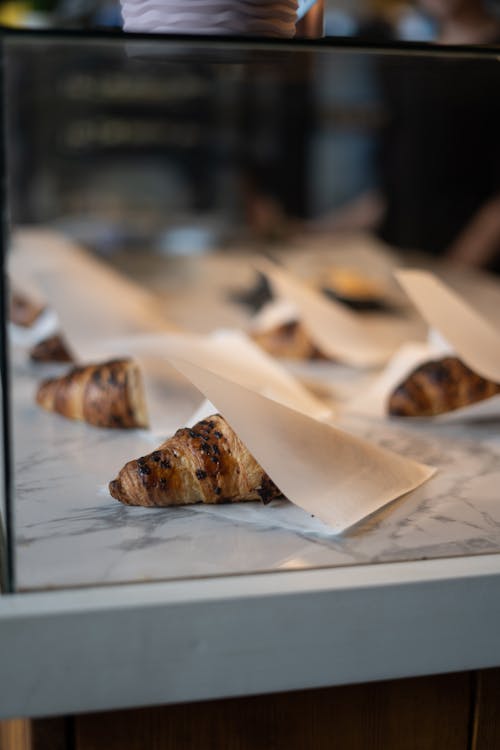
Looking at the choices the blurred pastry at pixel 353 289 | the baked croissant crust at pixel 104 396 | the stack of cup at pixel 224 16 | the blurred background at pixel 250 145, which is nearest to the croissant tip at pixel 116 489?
the baked croissant crust at pixel 104 396

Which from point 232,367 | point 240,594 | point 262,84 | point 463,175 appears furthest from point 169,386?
point 262,84

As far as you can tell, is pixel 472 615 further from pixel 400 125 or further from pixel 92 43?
pixel 400 125

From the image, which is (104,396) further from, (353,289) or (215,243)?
(215,243)

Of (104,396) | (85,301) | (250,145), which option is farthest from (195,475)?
(250,145)

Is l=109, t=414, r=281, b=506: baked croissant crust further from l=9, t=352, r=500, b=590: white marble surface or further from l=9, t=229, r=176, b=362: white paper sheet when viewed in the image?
l=9, t=229, r=176, b=362: white paper sheet

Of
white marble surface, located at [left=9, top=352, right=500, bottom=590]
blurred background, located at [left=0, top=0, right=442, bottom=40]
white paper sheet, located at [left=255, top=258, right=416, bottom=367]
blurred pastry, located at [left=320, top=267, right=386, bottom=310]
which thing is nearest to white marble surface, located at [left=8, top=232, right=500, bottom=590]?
white marble surface, located at [left=9, top=352, right=500, bottom=590]

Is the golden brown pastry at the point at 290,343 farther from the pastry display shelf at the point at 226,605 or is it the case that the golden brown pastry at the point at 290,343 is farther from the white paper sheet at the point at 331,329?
the pastry display shelf at the point at 226,605
